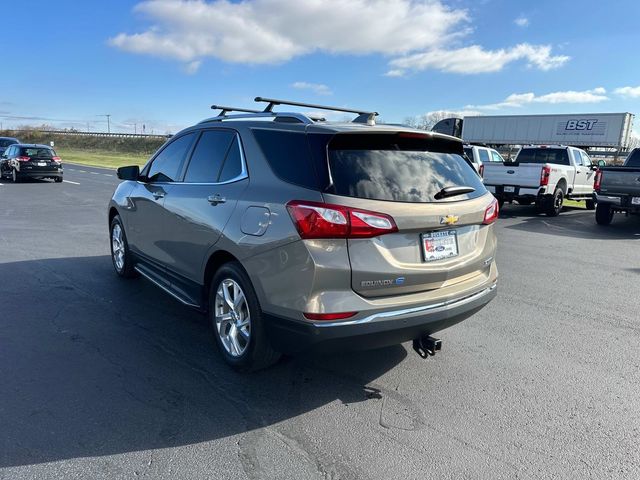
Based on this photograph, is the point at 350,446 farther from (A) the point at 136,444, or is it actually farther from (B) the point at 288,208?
(B) the point at 288,208

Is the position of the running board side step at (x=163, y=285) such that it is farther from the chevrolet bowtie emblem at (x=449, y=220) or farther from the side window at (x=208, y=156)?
the chevrolet bowtie emblem at (x=449, y=220)

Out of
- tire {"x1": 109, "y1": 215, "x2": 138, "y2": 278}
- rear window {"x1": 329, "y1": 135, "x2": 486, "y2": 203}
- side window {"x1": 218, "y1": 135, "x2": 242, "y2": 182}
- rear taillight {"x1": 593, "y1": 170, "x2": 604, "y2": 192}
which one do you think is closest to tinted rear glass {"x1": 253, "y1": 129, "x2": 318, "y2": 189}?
rear window {"x1": 329, "y1": 135, "x2": 486, "y2": 203}

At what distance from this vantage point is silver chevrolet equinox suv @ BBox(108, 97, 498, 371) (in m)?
2.81

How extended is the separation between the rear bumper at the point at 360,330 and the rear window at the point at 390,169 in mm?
728

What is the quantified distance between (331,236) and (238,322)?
1.13 meters

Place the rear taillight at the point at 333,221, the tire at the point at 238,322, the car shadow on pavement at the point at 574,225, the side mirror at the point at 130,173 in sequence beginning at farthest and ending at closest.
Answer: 1. the car shadow on pavement at the point at 574,225
2. the side mirror at the point at 130,173
3. the tire at the point at 238,322
4. the rear taillight at the point at 333,221

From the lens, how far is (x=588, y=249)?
877 cm

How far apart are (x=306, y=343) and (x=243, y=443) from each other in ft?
2.19

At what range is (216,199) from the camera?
359 centimetres

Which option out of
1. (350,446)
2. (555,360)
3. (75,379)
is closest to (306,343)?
(350,446)

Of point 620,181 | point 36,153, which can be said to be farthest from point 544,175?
point 36,153

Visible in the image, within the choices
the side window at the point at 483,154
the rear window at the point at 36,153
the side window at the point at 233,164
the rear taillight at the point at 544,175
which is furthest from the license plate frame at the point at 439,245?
the rear window at the point at 36,153

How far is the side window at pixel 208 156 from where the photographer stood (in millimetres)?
3805

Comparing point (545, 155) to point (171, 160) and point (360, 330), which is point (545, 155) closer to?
point (171, 160)
